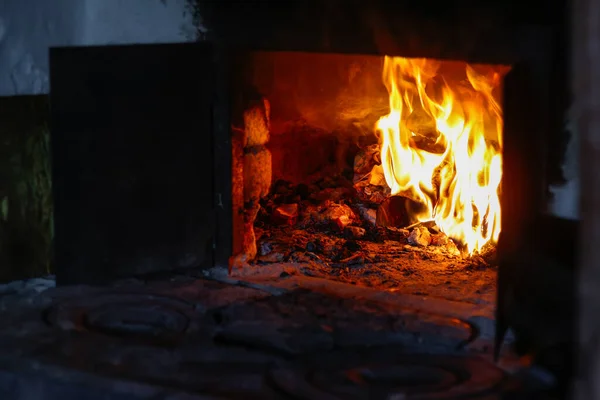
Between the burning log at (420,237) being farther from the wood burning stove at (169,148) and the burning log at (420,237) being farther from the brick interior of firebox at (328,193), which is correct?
the wood burning stove at (169,148)

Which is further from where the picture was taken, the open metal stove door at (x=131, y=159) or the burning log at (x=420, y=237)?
the burning log at (x=420, y=237)

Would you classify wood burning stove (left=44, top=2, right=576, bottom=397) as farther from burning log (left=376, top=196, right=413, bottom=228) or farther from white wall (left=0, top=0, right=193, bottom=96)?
burning log (left=376, top=196, right=413, bottom=228)

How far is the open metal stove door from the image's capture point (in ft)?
9.80

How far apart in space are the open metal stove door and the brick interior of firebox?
15cm

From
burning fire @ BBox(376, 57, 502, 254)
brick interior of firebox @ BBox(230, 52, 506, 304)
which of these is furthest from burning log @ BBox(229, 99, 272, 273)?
burning fire @ BBox(376, 57, 502, 254)

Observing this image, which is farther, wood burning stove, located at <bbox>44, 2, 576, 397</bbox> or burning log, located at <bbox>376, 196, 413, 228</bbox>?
burning log, located at <bbox>376, 196, 413, 228</bbox>

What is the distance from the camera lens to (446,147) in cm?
352

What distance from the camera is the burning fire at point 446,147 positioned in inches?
129

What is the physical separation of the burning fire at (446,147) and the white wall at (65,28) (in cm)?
86

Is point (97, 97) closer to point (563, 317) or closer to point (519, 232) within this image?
point (519, 232)

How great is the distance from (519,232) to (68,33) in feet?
5.66

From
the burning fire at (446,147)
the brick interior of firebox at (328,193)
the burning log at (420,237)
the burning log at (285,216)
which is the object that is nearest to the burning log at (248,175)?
the brick interior of firebox at (328,193)

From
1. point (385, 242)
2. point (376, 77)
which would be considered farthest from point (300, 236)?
point (376, 77)

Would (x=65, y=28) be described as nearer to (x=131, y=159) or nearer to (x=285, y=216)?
(x=131, y=159)
